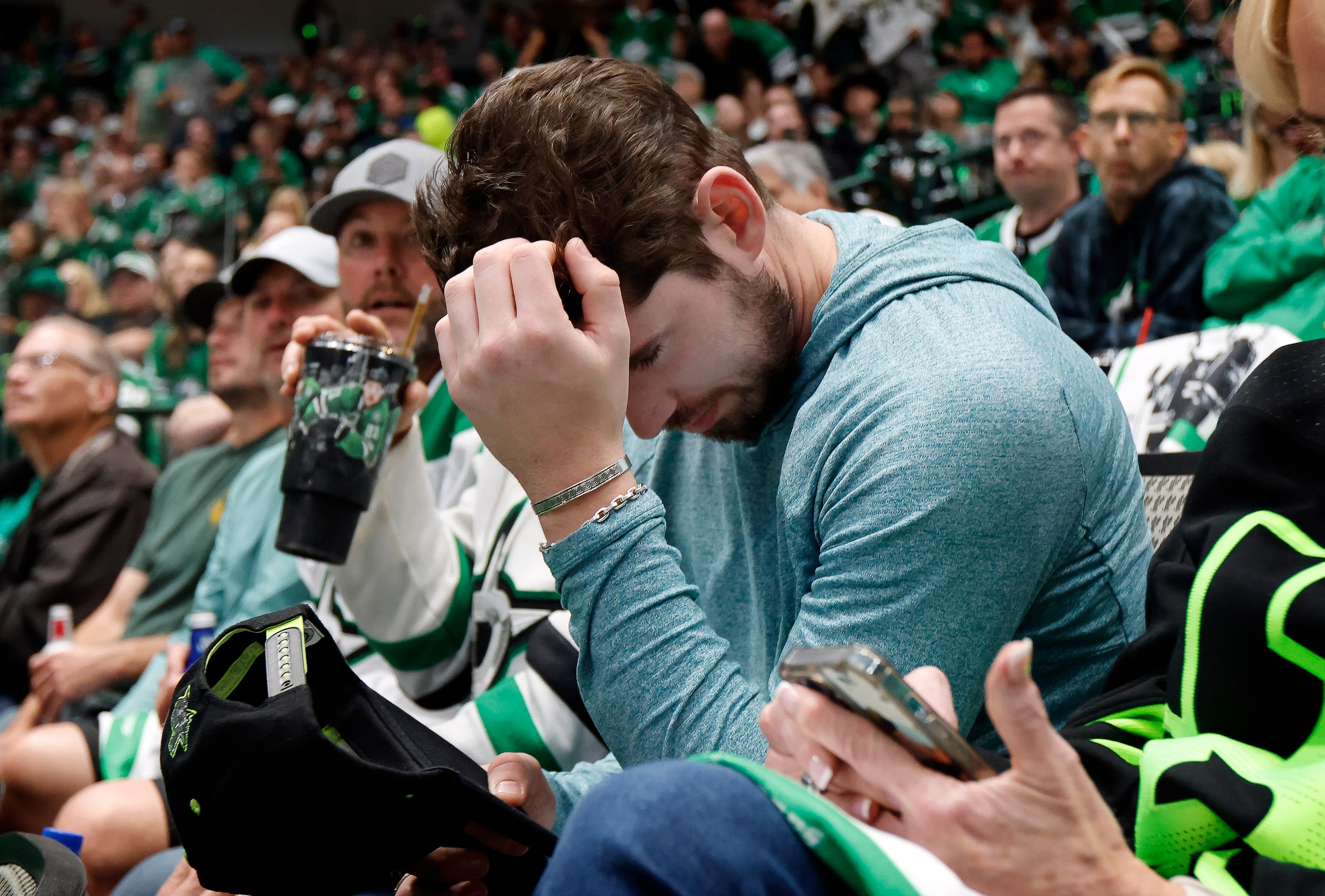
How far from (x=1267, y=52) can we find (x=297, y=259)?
195 centimetres

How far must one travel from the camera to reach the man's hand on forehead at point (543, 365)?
0.97 metres

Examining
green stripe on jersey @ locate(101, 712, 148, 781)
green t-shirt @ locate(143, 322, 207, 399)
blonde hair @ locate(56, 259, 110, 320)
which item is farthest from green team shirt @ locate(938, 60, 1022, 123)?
green stripe on jersey @ locate(101, 712, 148, 781)

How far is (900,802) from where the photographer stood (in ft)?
2.08

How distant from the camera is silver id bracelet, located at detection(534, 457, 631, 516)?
100 centimetres

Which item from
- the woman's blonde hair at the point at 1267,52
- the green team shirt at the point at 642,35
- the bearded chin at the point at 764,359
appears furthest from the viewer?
the green team shirt at the point at 642,35

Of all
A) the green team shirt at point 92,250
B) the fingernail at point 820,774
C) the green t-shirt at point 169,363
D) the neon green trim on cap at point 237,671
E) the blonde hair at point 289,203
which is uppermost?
the fingernail at point 820,774

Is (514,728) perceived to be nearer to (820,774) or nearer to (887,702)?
(820,774)

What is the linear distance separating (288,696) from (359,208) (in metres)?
1.55

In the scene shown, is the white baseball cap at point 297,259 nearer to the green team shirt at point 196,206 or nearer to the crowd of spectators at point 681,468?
the crowd of spectators at point 681,468

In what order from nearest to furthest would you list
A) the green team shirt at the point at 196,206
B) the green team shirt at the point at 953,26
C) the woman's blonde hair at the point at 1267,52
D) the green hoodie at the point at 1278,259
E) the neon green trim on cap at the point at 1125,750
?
1. the neon green trim on cap at the point at 1125,750
2. the woman's blonde hair at the point at 1267,52
3. the green hoodie at the point at 1278,259
4. the green team shirt at the point at 953,26
5. the green team shirt at the point at 196,206

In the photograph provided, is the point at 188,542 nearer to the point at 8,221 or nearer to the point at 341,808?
the point at 341,808

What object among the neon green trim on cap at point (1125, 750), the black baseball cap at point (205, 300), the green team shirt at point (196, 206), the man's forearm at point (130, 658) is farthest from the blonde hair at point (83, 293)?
the neon green trim on cap at point (1125, 750)

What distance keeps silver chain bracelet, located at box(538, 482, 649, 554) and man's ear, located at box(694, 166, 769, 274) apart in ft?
0.80

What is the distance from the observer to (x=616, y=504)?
1.00 m
